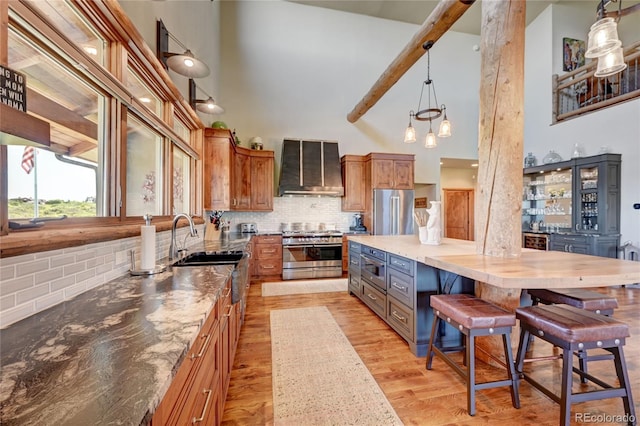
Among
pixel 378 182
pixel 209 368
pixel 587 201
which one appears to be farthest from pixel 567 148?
pixel 209 368

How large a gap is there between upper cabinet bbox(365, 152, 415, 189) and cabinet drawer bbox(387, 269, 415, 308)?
3.09 meters

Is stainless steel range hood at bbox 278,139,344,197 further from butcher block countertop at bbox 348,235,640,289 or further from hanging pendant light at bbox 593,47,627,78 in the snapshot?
hanging pendant light at bbox 593,47,627,78

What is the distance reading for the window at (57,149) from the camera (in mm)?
1030

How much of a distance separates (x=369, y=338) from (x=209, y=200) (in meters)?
3.08

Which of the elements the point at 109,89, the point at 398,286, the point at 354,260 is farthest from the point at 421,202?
the point at 109,89

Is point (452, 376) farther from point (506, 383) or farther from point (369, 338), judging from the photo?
point (369, 338)

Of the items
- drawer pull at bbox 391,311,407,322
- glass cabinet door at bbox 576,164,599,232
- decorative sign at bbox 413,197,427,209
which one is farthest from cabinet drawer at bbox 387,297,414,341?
decorative sign at bbox 413,197,427,209

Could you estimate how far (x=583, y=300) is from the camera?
1.97 metres

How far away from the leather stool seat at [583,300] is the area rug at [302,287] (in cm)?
268

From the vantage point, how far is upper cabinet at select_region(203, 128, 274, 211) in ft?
13.7

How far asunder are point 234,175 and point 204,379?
420cm

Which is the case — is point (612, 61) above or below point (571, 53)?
below

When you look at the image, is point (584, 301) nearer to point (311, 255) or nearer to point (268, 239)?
point (311, 255)

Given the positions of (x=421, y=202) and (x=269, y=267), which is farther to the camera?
(x=421, y=202)
